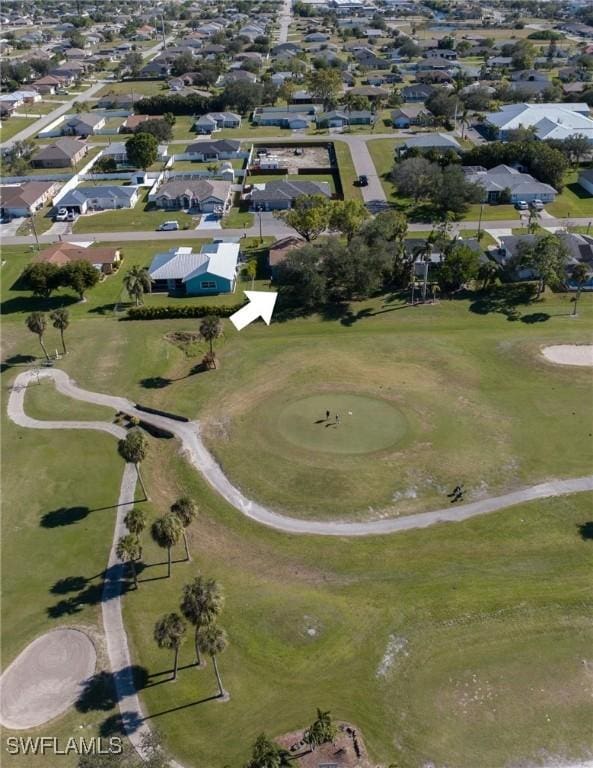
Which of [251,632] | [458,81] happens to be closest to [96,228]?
[251,632]

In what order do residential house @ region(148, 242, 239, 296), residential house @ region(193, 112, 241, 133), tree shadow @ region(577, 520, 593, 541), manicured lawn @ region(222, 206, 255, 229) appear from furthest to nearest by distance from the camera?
residential house @ region(193, 112, 241, 133) → manicured lawn @ region(222, 206, 255, 229) → residential house @ region(148, 242, 239, 296) → tree shadow @ region(577, 520, 593, 541)

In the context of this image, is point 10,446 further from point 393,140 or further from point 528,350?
point 393,140

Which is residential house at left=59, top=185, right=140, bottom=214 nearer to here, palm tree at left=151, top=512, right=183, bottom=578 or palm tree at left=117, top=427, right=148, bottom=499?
palm tree at left=117, top=427, right=148, bottom=499

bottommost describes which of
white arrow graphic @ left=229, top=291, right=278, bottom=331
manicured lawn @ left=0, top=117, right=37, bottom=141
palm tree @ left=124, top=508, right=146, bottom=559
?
white arrow graphic @ left=229, top=291, right=278, bottom=331

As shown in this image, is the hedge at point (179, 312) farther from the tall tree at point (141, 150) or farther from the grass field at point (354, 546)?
the tall tree at point (141, 150)

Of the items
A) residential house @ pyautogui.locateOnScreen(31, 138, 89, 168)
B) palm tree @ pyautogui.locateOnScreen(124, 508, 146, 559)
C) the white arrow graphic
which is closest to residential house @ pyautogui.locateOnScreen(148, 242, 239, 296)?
the white arrow graphic

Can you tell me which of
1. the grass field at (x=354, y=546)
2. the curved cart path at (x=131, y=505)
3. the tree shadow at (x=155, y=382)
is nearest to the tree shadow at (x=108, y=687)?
the curved cart path at (x=131, y=505)

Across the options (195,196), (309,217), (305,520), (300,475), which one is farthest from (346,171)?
(305,520)
